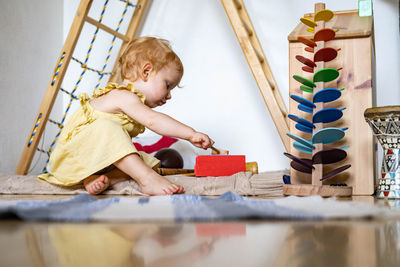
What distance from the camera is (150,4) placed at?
2.74 meters

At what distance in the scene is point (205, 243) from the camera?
15.9 inches

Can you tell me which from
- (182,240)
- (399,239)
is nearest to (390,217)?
(399,239)

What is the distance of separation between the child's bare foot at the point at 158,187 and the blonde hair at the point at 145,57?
527 millimetres

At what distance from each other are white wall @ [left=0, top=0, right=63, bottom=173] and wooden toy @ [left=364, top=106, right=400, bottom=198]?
1.94m

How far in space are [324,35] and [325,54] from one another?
0.20 feet

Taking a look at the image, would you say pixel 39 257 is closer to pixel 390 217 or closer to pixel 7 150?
pixel 390 217

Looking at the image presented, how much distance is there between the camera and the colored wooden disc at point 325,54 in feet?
3.89

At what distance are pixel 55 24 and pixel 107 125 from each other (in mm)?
1766

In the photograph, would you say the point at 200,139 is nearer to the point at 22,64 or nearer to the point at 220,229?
the point at 220,229

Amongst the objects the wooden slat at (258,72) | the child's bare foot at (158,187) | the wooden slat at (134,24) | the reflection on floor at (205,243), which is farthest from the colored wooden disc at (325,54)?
the wooden slat at (134,24)

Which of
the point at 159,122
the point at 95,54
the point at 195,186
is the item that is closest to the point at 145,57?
the point at 159,122

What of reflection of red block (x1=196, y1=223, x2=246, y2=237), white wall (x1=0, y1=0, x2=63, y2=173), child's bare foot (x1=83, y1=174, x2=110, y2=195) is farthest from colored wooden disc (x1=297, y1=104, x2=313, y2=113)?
white wall (x1=0, y1=0, x2=63, y2=173)

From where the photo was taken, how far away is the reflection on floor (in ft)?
1.09

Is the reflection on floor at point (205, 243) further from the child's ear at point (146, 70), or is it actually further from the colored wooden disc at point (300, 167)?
the child's ear at point (146, 70)
